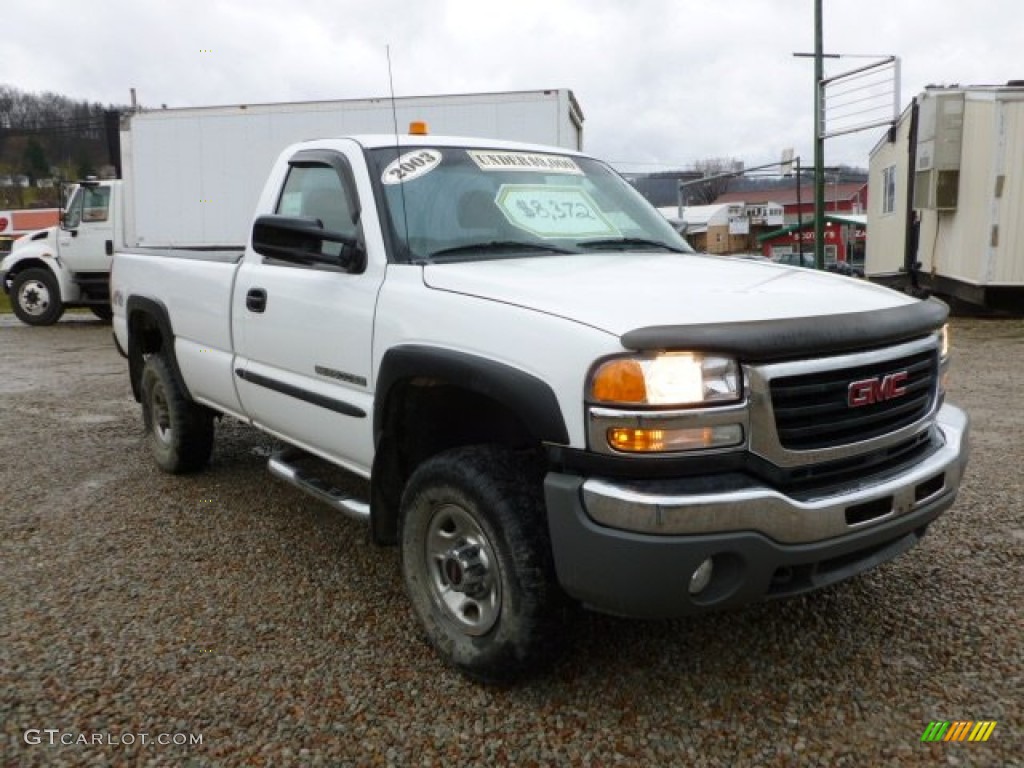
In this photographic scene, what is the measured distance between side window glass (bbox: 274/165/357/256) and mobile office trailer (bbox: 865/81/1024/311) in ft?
40.2

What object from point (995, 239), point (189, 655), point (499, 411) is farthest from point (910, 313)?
point (995, 239)

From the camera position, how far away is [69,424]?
692cm


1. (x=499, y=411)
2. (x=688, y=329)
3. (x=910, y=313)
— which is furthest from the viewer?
(x=499, y=411)

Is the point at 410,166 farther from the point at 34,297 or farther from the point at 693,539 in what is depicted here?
the point at 34,297

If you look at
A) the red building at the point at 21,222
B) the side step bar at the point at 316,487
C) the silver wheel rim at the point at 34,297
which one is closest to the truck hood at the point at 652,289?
the side step bar at the point at 316,487

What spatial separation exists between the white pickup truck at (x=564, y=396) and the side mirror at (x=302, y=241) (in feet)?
0.04

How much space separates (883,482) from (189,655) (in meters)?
2.38

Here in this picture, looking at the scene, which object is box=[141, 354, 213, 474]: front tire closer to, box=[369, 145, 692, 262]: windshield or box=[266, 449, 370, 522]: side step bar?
box=[266, 449, 370, 522]: side step bar

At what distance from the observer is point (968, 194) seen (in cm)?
1353

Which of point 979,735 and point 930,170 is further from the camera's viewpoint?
point 930,170

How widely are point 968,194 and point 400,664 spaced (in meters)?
13.7

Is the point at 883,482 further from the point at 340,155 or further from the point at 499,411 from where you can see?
the point at 340,155

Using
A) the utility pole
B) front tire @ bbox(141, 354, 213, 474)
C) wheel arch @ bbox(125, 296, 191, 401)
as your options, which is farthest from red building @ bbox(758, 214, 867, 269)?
front tire @ bbox(141, 354, 213, 474)

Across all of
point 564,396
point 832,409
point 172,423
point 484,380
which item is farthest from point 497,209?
point 172,423
